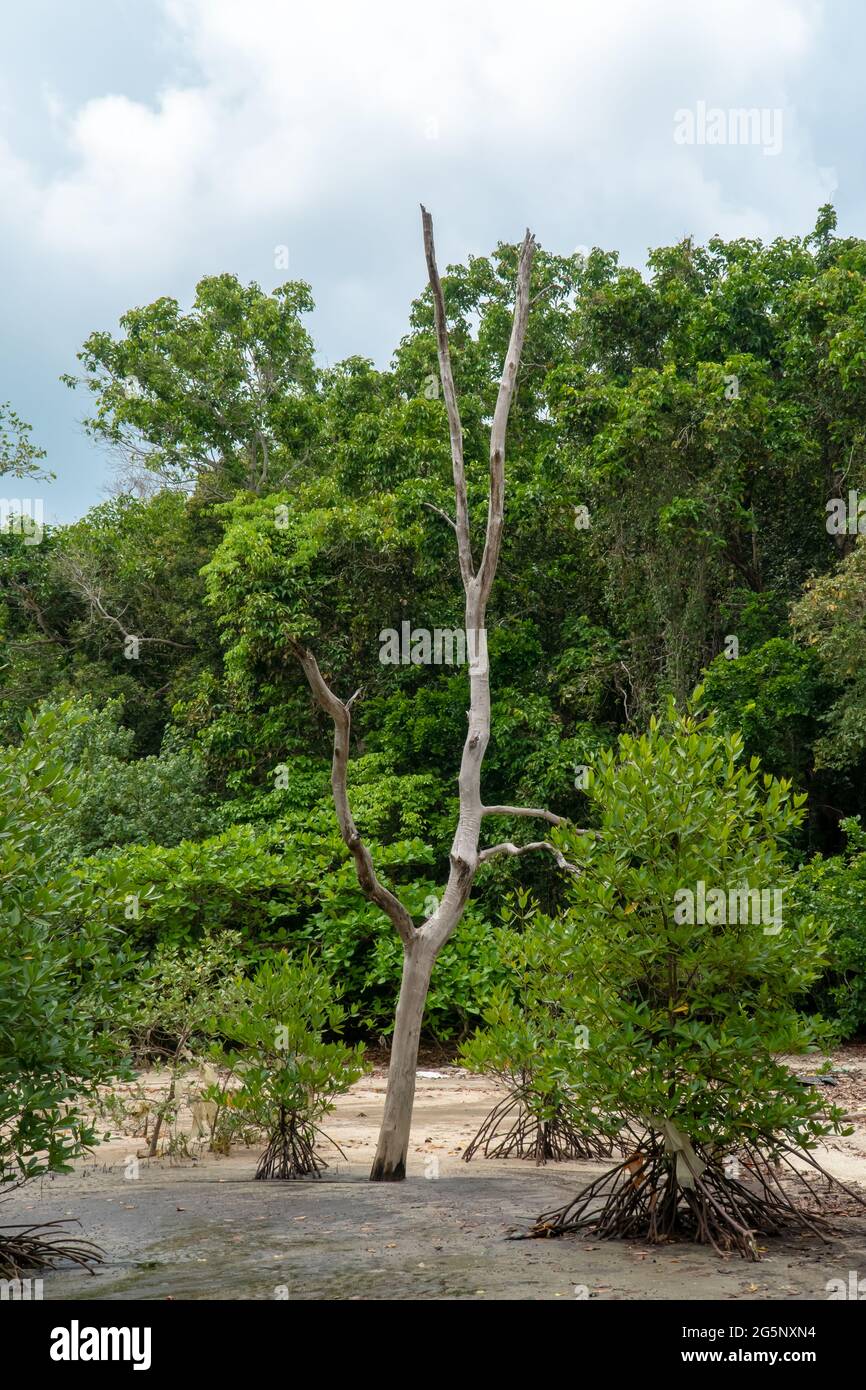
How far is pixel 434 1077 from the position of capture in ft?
49.1

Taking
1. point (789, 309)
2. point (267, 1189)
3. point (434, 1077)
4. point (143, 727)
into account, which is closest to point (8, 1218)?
point (267, 1189)

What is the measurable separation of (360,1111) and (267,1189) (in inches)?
182

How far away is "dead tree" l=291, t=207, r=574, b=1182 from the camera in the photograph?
816 cm

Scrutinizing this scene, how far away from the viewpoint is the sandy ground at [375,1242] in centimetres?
533

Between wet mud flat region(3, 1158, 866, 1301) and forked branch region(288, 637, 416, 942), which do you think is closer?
wet mud flat region(3, 1158, 866, 1301)

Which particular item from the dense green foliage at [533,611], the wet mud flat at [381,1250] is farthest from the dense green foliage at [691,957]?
the dense green foliage at [533,611]

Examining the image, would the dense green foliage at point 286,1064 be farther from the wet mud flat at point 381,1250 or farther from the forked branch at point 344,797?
the forked branch at point 344,797

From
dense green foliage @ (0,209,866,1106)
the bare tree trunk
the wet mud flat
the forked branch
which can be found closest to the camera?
the wet mud flat

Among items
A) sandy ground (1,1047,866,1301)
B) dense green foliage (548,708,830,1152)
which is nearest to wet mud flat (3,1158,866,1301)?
sandy ground (1,1047,866,1301)

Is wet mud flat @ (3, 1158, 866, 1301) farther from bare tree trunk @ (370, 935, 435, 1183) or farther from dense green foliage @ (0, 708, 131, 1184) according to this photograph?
dense green foliage @ (0, 708, 131, 1184)

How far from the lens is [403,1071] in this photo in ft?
27.7

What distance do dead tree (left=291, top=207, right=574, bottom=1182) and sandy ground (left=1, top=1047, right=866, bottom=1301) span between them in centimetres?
54

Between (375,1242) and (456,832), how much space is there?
3324 millimetres
